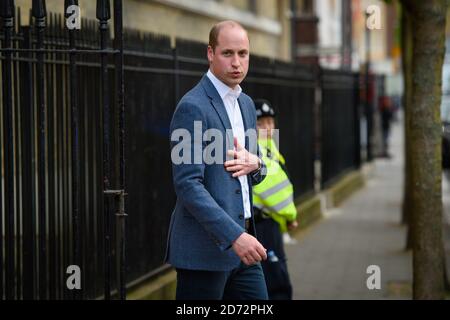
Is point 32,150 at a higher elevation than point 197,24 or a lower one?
lower

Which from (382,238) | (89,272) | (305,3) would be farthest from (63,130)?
(305,3)

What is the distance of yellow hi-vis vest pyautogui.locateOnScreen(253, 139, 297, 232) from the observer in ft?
27.4

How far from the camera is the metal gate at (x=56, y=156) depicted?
648cm

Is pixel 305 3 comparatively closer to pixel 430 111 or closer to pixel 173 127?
pixel 430 111

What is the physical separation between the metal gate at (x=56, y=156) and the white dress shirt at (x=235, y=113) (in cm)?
78

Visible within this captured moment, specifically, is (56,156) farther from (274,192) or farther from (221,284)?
(221,284)

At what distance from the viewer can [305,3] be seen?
3491 cm

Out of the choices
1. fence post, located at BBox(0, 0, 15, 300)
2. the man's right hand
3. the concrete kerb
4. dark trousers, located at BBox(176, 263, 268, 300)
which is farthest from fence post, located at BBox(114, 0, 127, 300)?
the concrete kerb

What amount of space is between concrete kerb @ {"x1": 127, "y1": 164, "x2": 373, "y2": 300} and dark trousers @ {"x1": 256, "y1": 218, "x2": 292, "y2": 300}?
0.98 metres

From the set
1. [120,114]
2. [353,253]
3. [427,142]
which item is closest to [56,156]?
[120,114]

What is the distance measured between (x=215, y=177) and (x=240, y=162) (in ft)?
0.46

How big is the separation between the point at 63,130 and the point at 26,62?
711 millimetres

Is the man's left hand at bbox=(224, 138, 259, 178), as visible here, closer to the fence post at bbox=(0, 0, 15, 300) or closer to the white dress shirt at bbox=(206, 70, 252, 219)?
the white dress shirt at bbox=(206, 70, 252, 219)

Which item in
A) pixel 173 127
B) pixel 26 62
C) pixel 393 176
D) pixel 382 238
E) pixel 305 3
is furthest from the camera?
pixel 305 3
